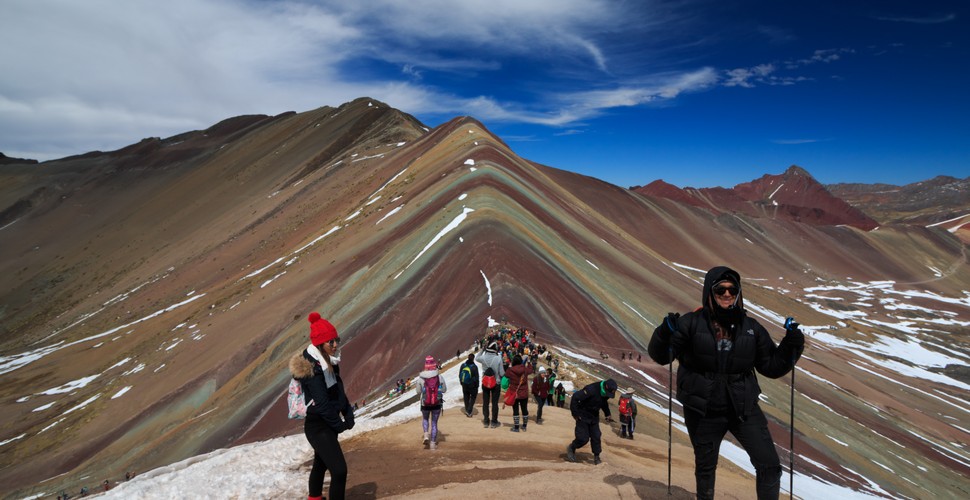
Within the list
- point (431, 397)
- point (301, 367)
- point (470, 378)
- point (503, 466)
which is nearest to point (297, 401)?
point (301, 367)

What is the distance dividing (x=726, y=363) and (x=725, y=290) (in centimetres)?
75

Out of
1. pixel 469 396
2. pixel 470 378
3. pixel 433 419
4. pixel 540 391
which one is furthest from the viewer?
pixel 540 391

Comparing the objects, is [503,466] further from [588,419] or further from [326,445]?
[326,445]

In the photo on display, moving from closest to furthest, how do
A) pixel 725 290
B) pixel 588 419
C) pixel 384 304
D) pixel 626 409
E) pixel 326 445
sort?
pixel 725 290, pixel 326 445, pixel 588 419, pixel 626 409, pixel 384 304

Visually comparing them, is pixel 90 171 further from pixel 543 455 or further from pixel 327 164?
pixel 543 455

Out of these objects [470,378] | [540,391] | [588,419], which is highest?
[470,378]

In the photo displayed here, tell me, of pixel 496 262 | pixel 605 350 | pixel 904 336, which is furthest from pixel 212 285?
pixel 904 336

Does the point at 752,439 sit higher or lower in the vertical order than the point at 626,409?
higher

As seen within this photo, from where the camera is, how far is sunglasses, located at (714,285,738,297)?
5148mm

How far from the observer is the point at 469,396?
11172 millimetres

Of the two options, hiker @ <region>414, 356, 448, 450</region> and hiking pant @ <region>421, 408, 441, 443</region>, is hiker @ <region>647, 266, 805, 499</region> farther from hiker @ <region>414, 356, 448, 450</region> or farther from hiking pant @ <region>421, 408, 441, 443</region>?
hiking pant @ <region>421, 408, 441, 443</region>

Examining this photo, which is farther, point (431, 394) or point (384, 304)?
point (384, 304)

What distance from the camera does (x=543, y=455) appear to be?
→ 30.1 feet

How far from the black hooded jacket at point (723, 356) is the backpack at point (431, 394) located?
15.1 feet
